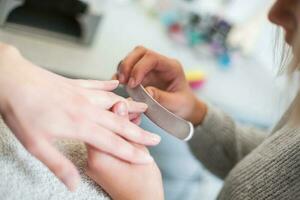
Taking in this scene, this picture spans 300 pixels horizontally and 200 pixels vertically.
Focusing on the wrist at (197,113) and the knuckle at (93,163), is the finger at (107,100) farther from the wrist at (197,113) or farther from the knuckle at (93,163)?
the wrist at (197,113)

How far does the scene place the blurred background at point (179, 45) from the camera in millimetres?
735

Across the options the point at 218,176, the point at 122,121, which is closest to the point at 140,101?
the point at 122,121

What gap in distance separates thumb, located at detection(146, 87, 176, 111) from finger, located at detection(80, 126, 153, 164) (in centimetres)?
13

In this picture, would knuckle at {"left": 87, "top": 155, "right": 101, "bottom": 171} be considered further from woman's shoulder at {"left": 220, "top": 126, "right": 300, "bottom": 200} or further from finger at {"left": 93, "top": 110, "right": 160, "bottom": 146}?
woman's shoulder at {"left": 220, "top": 126, "right": 300, "bottom": 200}

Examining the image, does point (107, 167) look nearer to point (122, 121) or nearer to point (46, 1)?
point (122, 121)

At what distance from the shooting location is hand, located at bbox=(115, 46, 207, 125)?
56 cm

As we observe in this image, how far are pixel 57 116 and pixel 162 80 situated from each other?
0.28m

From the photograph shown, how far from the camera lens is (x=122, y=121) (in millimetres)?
454

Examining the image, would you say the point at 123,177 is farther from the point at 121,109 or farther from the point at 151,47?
the point at 151,47

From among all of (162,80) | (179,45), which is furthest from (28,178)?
(179,45)

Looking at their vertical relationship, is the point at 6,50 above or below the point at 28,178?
above

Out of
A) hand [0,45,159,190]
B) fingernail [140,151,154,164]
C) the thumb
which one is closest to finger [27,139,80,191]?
hand [0,45,159,190]

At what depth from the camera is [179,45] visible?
98 cm

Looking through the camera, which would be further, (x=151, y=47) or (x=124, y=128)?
(x=151, y=47)
